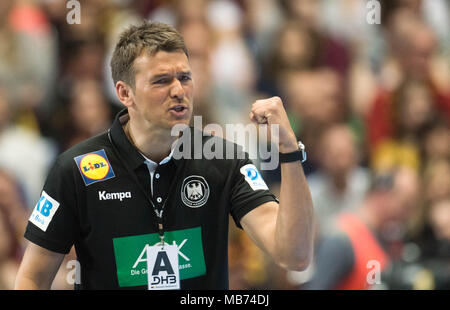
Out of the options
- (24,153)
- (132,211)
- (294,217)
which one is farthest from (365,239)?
(24,153)

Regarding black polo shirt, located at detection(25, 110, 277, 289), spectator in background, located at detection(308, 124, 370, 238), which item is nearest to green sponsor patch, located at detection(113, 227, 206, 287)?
black polo shirt, located at detection(25, 110, 277, 289)

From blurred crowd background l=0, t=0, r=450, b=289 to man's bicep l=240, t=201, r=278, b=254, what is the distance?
2351 mm

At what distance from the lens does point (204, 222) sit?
3.07 meters

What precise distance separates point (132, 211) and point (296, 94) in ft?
11.7

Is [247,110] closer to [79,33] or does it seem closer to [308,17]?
[308,17]

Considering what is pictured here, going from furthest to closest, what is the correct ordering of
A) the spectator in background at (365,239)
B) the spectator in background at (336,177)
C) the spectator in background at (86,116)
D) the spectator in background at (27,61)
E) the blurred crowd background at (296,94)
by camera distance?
1. the spectator in background at (27,61)
2. the spectator in background at (86,116)
3. the spectator in background at (336,177)
4. the blurred crowd background at (296,94)
5. the spectator in background at (365,239)

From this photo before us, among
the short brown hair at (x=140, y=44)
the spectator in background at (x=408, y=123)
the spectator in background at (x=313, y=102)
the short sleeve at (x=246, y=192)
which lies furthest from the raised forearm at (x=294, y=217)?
the spectator in background at (x=408, y=123)

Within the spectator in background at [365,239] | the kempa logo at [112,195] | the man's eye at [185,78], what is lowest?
the spectator in background at [365,239]

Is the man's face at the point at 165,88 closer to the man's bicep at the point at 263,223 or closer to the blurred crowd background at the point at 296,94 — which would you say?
the man's bicep at the point at 263,223

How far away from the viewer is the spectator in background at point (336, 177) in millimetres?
5664

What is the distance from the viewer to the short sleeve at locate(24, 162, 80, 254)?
2953mm

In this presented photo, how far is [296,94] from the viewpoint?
250 inches
